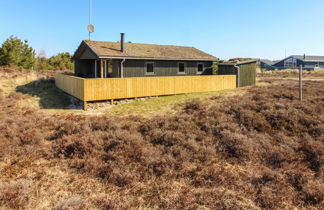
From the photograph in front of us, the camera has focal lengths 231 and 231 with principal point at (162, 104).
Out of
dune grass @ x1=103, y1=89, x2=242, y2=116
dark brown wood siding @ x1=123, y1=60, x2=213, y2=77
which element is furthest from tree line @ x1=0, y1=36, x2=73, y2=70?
dune grass @ x1=103, y1=89, x2=242, y2=116

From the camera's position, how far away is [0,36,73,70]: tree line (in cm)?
3525

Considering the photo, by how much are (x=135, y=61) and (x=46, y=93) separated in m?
9.24

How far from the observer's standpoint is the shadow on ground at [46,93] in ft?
59.1

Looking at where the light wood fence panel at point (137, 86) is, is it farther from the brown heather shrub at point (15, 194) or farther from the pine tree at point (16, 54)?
the pine tree at point (16, 54)

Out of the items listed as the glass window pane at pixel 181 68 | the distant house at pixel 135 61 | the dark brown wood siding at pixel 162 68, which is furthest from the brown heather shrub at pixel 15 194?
the glass window pane at pixel 181 68

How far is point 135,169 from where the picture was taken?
721cm

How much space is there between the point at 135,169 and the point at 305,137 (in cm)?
714

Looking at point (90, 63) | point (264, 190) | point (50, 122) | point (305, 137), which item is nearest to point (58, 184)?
point (264, 190)

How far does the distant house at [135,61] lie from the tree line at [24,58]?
54.0 ft

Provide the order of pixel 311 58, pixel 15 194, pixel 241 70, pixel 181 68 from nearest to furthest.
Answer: pixel 15 194 < pixel 181 68 < pixel 241 70 < pixel 311 58

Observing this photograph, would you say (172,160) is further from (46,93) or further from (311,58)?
(311,58)

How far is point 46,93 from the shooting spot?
72.5 feet

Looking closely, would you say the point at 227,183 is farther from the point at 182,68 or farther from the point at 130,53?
the point at 182,68

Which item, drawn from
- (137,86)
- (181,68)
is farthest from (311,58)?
(137,86)
